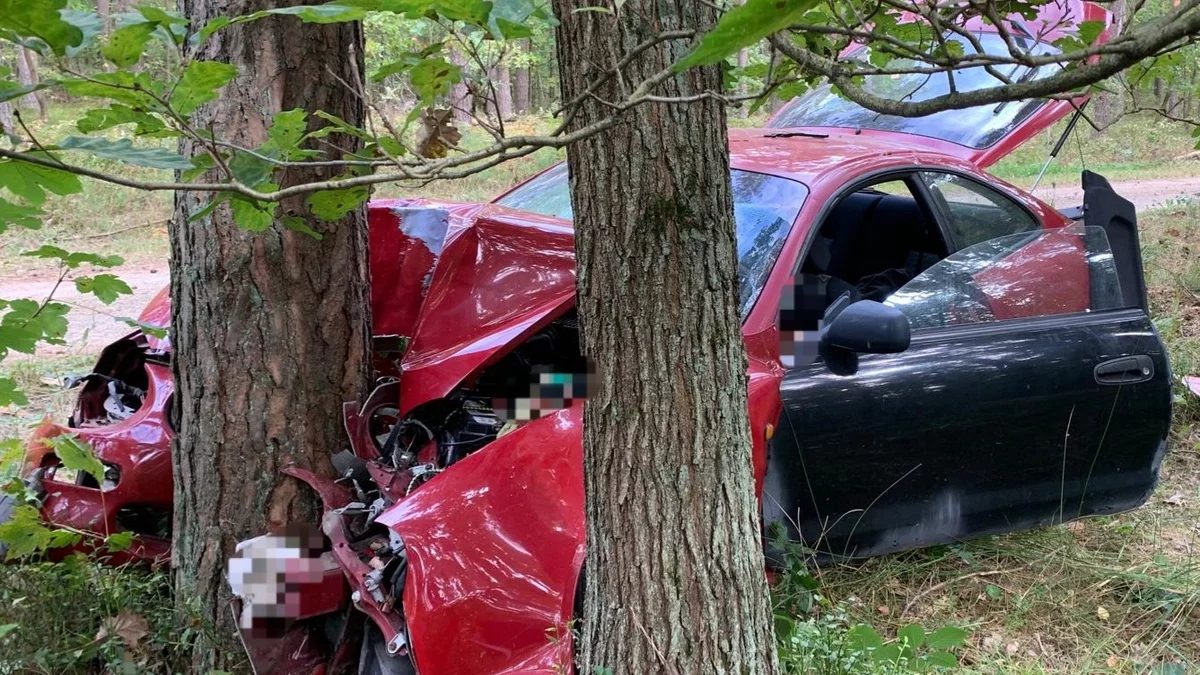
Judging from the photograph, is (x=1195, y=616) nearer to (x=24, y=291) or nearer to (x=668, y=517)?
(x=668, y=517)

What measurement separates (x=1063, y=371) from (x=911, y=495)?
0.74 meters

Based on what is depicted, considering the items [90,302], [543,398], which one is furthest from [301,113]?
[90,302]

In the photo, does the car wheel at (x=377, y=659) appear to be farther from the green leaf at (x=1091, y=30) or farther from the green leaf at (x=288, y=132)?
the green leaf at (x=1091, y=30)

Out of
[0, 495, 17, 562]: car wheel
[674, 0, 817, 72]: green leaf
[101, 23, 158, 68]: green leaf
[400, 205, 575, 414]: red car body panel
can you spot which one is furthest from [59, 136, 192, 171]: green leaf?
[0, 495, 17, 562]: car wheel

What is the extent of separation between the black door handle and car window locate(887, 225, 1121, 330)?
24 cm

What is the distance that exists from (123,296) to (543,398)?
3.06m

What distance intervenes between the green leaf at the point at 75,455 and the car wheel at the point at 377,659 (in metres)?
0.93

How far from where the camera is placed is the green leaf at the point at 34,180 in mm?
1343

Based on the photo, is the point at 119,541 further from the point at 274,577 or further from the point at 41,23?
the point at 41,23

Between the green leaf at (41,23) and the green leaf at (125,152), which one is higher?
the green leaf at (41,23)

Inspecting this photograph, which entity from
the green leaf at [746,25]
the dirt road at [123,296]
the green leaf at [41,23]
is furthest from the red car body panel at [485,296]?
the dirt road at [123,296]

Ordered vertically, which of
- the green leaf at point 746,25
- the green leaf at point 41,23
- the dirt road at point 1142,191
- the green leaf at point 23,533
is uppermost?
the green leaf at point 41,23

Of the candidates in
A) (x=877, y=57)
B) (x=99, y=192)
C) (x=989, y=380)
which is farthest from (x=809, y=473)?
(x=99, y=192)

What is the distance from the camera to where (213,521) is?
2.85 metres
